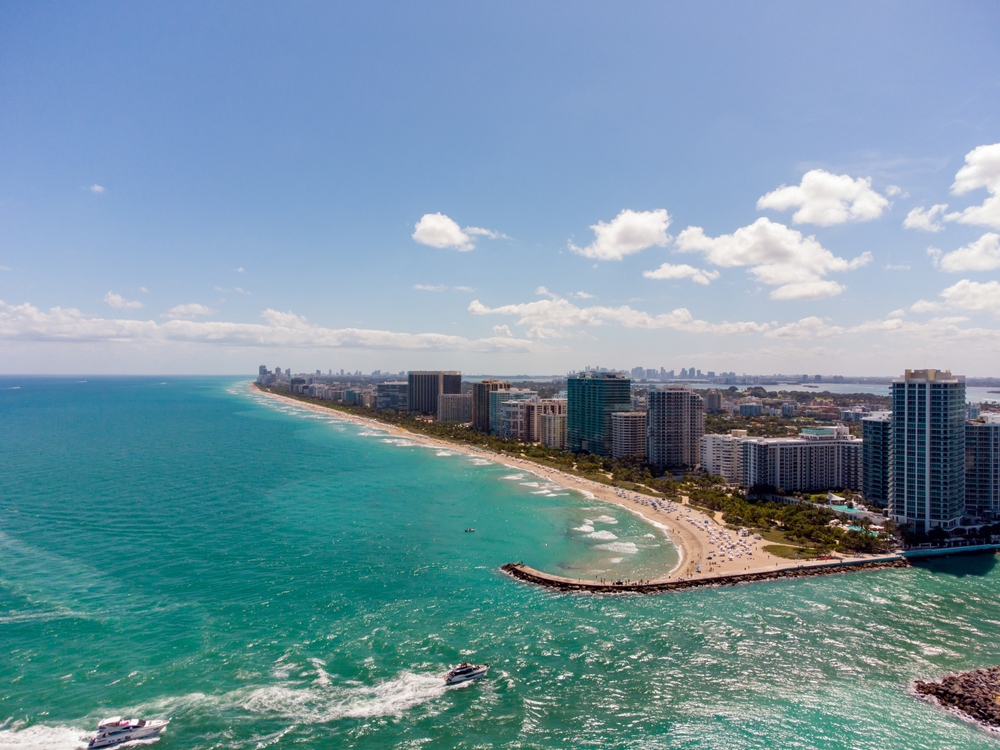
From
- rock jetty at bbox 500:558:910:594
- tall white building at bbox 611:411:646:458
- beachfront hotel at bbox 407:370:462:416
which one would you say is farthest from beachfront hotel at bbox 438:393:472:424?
rock jetty at bbox 500:558:910:594

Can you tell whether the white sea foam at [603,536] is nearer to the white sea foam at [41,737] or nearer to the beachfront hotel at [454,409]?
the white sea foam at [41,737]

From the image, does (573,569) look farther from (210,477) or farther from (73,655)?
(210,477)

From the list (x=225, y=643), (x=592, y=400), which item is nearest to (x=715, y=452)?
(x=592, y=400)

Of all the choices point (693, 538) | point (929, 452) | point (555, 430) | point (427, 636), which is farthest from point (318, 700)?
point (555, 430)

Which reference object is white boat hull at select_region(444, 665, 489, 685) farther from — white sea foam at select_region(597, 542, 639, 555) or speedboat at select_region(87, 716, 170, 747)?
white sea foam at select_region(597, 542, 639, 555)

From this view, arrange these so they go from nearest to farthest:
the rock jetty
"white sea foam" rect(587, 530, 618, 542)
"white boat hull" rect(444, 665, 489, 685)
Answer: "white boat hull" rect(444, 665, 489, 685) < the rock jetty < "white sea foam" rect(587, 530, 618, 542)

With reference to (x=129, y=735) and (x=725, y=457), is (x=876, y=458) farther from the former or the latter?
(x=129, y=735)

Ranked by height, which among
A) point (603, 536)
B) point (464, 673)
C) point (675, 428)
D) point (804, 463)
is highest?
point (675, 428)

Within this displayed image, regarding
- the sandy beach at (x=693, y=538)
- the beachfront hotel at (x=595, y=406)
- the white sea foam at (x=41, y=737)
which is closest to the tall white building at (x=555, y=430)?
the beachfront hotel at (x=595, y=406)
